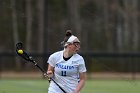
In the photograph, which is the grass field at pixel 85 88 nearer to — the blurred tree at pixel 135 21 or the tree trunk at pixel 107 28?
the tree trunk at pixel 107 28

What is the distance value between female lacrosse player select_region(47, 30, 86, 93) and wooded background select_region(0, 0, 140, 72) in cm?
3133

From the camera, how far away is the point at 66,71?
35.1ft

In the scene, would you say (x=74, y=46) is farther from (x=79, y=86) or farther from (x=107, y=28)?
(x=107, y=28)

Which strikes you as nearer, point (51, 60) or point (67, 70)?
point (67, 70)

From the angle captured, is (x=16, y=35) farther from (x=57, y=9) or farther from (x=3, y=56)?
(x=3, y=56)

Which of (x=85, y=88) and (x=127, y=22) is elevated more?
(x=127, y=22)

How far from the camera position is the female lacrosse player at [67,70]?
Answer: 10.7 m

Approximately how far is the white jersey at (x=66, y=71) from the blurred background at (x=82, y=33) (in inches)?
842

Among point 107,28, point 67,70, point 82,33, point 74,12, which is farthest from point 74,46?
point 107,28

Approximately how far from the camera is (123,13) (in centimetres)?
6106

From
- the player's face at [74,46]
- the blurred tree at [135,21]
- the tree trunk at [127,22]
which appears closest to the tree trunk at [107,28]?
the tree trunk at [127,22]

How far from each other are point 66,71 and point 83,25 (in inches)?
1747

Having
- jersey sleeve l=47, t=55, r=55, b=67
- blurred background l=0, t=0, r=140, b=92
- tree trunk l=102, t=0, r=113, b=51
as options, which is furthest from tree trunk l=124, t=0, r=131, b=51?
jersey sleeve l=47, t=55, r=55, b=67

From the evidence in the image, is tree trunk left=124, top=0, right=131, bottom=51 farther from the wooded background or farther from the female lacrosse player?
the female lacrosse player
